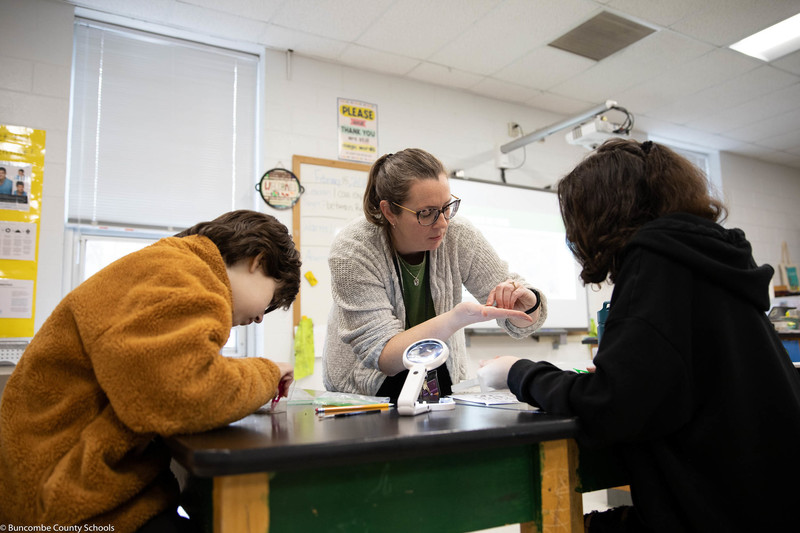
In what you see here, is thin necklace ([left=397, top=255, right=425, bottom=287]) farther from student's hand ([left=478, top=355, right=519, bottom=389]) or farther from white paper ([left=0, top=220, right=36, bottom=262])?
white paper ([left=0, top=220, right=36, bottom=262])

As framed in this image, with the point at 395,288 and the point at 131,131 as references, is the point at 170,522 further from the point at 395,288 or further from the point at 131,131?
the point at 131,131

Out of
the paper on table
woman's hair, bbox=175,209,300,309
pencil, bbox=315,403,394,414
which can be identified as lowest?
the paper on table

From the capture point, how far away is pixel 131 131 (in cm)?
293

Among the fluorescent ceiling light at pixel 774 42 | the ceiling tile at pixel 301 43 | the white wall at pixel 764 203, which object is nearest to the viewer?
the ceiling tile at pixel 301 43

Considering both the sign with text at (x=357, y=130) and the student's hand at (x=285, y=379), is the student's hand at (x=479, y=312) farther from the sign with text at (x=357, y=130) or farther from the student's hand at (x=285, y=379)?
the sign with text at (x=357, y=130)

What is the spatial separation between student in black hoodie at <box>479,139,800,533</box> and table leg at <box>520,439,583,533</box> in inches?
2.2

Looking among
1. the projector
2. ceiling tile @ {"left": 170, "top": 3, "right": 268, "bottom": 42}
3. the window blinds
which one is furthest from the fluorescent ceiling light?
the window blinds

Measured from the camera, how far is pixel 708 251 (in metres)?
0.89

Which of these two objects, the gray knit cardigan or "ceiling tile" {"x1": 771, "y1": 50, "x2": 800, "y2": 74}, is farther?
"ceiling tile" {"x1": 771, "y1": 50, "x2": 800, "y2": 74}

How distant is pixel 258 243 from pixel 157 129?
2266 mm

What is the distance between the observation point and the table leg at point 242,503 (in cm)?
68

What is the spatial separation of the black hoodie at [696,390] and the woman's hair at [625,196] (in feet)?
0.34

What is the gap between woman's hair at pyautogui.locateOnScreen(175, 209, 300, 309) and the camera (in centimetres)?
106

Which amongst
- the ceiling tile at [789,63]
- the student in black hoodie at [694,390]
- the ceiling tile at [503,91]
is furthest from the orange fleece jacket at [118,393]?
the ceiling tile at [789,63]
